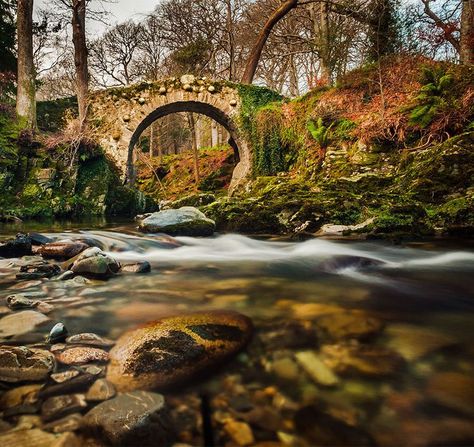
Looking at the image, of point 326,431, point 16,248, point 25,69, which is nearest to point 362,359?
point 326,431

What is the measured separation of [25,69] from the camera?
37.7 feet

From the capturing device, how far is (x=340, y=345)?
5.98ft

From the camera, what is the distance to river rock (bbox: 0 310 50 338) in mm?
2011

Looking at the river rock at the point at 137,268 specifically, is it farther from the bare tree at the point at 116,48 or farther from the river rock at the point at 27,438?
the bare tree at the point at 116,48

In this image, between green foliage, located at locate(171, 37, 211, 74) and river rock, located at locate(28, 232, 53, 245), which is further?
green foliage, located at locate(171, 37, 211, 74)

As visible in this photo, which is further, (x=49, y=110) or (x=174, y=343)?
(x=49, y=110)

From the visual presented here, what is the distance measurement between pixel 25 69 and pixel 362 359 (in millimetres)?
13791

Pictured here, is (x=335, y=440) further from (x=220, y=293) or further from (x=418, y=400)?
(x=220, y=293)

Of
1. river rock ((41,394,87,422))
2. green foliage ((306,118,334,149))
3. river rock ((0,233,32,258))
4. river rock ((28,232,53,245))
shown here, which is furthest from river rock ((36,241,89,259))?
green foliage ((306,118,334,149))

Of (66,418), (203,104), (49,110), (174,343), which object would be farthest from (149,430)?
(49,110)

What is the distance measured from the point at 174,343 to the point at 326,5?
17043mm

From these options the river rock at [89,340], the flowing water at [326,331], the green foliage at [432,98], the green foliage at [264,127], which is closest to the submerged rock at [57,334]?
the river rock at [89,340]

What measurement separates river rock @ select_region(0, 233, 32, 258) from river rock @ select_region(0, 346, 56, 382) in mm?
3142

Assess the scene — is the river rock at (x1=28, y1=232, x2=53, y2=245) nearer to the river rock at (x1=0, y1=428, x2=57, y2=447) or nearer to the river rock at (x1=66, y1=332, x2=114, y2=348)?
the river rock at (x1=66, y1=332, x2=114, y2=348)
